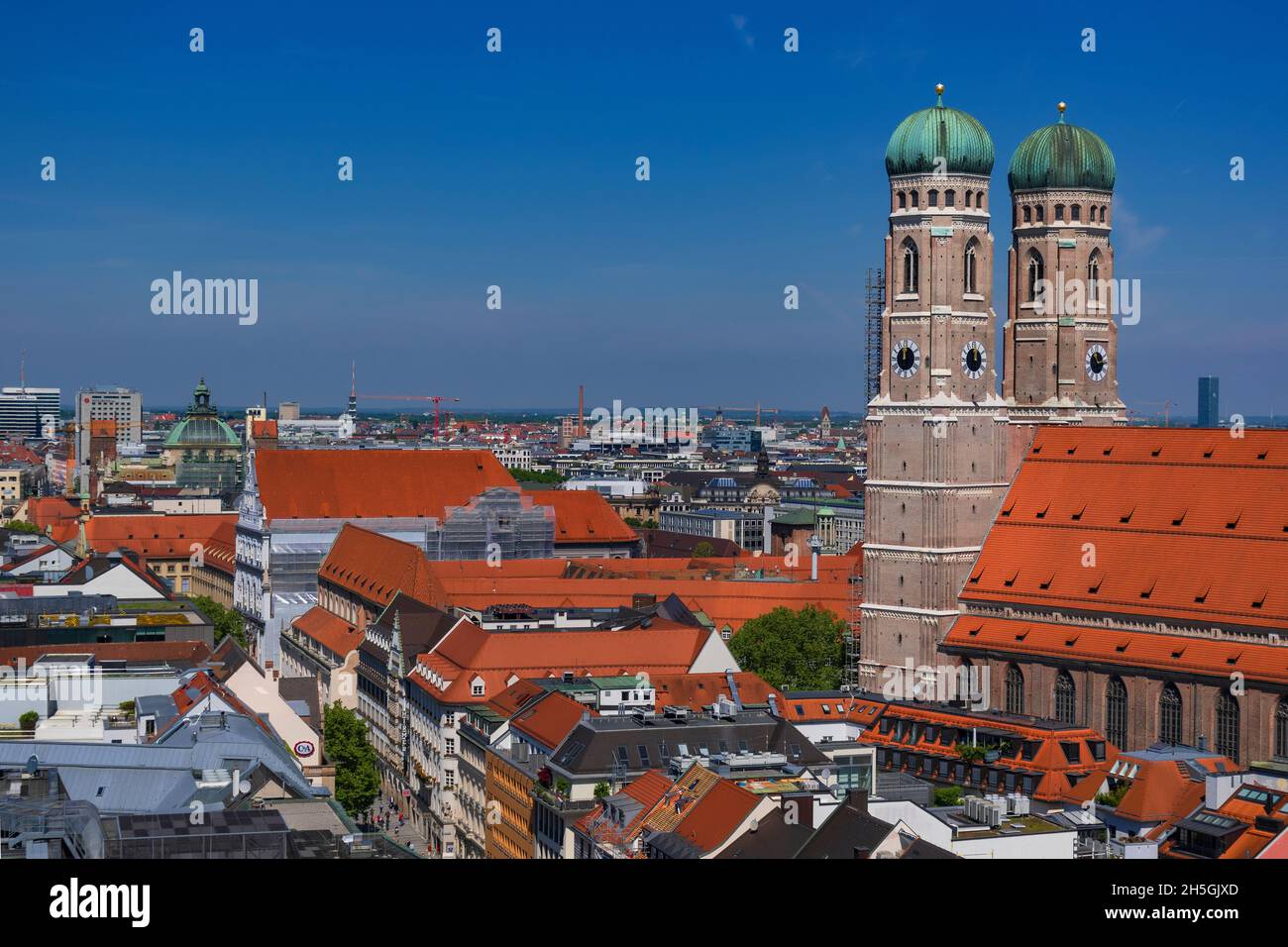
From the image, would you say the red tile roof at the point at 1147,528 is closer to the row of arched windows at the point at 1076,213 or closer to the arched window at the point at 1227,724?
the arched window at the point at 1227,724

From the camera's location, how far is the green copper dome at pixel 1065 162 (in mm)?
85562

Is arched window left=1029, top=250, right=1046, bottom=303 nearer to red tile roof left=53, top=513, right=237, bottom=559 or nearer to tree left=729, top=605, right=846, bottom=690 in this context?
tree left=729, top=605, right=846, bottom=690

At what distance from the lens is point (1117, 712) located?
69125 millimetres

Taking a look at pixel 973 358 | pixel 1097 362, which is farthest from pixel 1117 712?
pixel 1097 362

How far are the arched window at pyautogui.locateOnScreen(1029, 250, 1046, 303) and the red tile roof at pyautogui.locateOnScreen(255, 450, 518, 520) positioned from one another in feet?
149

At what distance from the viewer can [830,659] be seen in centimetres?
8475

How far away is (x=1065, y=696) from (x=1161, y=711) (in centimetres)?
464

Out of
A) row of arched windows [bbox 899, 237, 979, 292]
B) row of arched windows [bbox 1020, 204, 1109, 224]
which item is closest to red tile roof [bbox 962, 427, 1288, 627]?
row of arched windows [bbox 899, 237, 979, 292]
